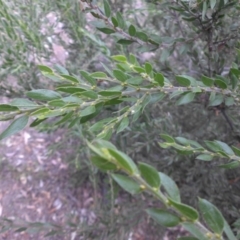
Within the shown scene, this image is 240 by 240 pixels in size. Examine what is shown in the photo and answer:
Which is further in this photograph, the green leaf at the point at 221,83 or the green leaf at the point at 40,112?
the green leaf at the point at 221,83

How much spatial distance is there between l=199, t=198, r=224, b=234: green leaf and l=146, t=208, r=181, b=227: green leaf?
0.06 m

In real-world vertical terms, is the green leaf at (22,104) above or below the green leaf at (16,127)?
above

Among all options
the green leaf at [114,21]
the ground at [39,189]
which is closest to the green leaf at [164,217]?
the green leaf at [114,21]

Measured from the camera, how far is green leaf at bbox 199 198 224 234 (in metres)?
0.50

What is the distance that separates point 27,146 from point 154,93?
192 centimetres

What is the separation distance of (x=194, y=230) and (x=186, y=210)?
0.03 m

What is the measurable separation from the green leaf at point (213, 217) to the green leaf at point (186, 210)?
0.05m

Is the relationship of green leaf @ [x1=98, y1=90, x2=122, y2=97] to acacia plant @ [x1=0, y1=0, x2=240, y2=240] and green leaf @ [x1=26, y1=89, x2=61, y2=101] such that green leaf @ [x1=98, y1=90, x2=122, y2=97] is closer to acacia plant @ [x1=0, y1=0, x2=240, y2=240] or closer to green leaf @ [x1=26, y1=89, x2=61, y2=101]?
acacia plant @ [x1=0, y1=0, x2=240, y2=240]

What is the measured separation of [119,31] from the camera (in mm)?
1047

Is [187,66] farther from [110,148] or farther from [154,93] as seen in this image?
[110,148]

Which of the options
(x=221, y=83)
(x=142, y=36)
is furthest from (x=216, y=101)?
(x=142, y=36)

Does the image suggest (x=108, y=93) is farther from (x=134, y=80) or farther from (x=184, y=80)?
(x=184, y=80)

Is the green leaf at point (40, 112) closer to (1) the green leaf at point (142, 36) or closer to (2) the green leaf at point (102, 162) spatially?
(2) the green leaf at point (102, 162)

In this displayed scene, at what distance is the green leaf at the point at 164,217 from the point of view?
0.48 m
